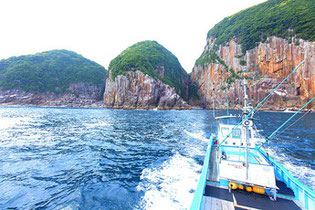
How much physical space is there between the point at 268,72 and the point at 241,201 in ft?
289

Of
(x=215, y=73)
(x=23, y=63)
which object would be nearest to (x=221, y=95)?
(x=215, y=73)

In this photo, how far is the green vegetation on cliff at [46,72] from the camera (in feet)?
378

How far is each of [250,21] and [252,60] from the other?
101 feet

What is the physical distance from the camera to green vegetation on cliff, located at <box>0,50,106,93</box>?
115m

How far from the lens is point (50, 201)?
5957 mm

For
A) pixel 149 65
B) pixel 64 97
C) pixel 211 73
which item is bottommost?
pixel 64 97

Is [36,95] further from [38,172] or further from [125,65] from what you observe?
[38,172]

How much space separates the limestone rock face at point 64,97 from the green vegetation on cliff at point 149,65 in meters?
41.9

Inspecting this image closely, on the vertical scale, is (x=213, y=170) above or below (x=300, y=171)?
above

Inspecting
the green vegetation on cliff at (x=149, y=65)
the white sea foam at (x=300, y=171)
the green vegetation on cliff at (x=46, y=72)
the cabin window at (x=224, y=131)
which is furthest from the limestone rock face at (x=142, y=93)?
the white sea foam at (x=300, y=171)

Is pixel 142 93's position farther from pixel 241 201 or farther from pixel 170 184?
pixel 241 201

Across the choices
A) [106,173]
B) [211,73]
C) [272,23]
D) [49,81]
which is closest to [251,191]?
[106,173]

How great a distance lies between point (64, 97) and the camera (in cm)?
12731

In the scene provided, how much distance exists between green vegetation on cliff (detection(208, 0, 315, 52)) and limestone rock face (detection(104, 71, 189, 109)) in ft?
178
